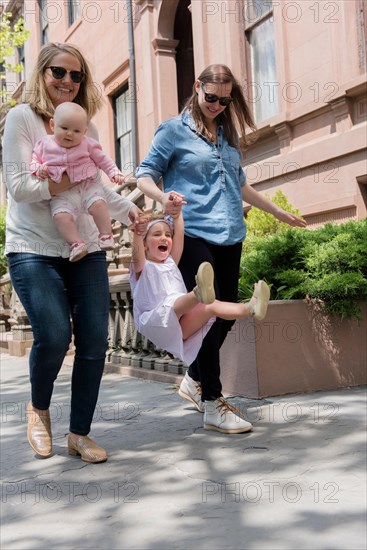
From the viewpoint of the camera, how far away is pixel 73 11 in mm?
19828

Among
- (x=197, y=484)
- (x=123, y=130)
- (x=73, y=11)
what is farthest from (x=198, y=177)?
(x=73, y=11)

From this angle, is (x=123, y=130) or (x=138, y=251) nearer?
(x=138, y=251)

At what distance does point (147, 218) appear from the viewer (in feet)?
12.9

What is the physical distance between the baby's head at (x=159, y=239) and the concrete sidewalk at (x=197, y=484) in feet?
3.67

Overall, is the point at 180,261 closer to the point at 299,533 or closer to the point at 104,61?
the point at 299,533

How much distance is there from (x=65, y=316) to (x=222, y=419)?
1.26 metres

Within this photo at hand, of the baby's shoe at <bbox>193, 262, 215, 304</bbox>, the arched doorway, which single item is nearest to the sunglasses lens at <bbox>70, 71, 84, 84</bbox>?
the baby's shoe at <bbox>193, 262, 215, 304</bbox>

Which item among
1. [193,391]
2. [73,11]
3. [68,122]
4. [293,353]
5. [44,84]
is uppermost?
[73,11]

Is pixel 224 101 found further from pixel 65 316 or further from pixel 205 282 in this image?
pixel 65 316

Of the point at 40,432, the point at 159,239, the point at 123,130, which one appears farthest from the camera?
the point at 123,130

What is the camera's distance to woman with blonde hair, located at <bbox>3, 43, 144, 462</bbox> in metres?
3.69

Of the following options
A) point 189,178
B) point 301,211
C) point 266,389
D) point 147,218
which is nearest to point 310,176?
point 301,211

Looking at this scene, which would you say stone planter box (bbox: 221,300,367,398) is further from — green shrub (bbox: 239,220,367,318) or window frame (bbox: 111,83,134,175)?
window frame (bbox: 111,83,134,175)

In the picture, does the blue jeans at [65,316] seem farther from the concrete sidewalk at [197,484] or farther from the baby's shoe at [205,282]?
the baby's shoe at [205,282]
